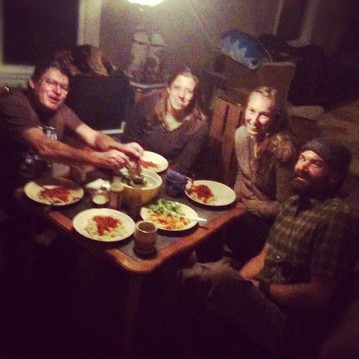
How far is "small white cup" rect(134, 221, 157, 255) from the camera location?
2.01m

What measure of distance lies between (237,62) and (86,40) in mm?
1580

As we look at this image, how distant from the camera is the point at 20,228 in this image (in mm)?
2867

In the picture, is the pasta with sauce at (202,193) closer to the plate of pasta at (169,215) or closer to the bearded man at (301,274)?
the plate of pasta at (169,215)

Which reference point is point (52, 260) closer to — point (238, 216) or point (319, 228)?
point (238, 216)

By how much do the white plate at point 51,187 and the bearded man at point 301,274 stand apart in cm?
69

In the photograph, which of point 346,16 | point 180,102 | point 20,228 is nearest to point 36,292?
point 20,228

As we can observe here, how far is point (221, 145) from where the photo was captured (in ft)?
11.6

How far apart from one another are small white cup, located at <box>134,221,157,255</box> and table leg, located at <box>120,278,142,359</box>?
14 cm

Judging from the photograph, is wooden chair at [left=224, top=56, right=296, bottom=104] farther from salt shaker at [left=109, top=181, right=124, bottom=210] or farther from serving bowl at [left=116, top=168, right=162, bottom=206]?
salt shaker at [left=109, top=181, right=124, bottom=210]

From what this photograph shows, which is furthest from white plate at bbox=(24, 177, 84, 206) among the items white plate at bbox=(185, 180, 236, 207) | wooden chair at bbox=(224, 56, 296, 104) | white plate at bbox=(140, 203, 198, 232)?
wooden chair at bbox=(224, 56, 296, 104)

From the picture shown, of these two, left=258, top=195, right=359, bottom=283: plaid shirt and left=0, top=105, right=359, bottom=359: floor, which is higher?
left=258, top=195, right=359, bottom=283: plaid shirt

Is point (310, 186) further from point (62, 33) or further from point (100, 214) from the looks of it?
point (62, 33)

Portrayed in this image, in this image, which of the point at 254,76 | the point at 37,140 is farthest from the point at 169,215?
the point at 254,76

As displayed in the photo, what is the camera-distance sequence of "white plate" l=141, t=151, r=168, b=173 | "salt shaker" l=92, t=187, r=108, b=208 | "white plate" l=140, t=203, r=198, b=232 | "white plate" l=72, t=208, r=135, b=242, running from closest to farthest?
1. "white plate" l=72, t=208, r=135, b=242
2. "white plate" l=140, t=203, r=198, b=232
3. "salt shaker" l=92, t=187, r=108, b=208
4. "white plate" l=141, t=151, r=168, b=173
